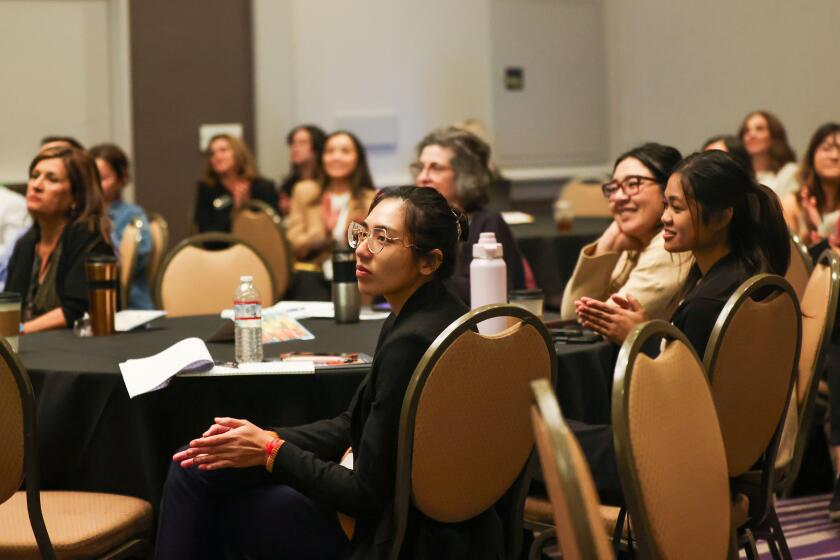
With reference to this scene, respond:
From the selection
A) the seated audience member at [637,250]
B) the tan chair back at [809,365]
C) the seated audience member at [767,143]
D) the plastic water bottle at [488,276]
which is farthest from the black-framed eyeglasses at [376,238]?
the seated audience member at [767,143]

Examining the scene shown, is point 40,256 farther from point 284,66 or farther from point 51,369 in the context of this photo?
point 284,66

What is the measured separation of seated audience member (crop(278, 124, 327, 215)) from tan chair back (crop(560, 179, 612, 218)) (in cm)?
159

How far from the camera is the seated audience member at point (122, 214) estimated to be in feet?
16.8

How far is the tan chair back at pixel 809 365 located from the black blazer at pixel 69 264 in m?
2.08

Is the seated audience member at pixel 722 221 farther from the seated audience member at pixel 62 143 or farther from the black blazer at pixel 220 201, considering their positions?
the black blazer at pixel 220 201

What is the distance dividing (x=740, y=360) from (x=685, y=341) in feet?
1.60

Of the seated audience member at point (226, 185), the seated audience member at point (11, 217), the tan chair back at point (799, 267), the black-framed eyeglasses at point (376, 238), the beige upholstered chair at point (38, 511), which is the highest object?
the seated audience member at point (226, 185)

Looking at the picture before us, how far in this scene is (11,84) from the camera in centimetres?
736

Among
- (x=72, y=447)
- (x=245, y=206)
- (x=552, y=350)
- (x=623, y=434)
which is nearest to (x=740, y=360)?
(x=552, y=350)

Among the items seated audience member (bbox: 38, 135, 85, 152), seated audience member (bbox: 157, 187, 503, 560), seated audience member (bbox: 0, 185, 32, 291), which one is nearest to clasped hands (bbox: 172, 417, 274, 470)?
seated audience member (bbox: 157, 187, 503, 560)

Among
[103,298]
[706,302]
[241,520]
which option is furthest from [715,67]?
[241,520]

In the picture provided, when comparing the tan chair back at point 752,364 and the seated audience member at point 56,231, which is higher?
the seated audience member at point 56,231

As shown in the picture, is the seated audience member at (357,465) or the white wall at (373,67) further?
the white wall at (373,67)

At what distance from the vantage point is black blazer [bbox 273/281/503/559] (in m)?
2.09
